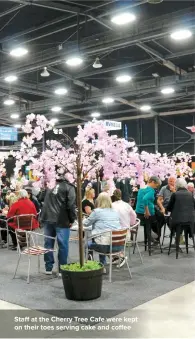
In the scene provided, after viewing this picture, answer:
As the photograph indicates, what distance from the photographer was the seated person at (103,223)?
5527 mm

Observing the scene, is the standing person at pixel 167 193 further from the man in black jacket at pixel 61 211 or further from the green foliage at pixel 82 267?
the green foliage at pixel 82 267

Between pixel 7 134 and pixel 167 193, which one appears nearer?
pixel 167 193

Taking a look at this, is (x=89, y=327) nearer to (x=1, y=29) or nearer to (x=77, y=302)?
(x=77, y=302)

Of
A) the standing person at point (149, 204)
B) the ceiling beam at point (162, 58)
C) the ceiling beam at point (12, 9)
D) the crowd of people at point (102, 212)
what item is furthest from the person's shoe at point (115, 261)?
the ceiling beam at point (162, 58)

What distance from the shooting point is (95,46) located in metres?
8.73

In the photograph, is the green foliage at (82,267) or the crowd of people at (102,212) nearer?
the green foliage at (82,267)

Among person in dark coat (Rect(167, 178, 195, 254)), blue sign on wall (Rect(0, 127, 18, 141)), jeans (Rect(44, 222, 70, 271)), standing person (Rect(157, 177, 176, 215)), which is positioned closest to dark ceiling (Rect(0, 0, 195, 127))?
blue sign on wall (Rect(0, 127, 18, 141))

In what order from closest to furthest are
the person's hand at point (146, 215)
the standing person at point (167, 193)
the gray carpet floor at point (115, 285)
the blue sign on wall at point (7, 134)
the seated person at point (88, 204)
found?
the gray carpet floor at point (115, 285)
the person's hand at point (146, 215)
the seated person at point (88, 204)
the standing person at point (167, 193)
the blue sign on wall at point (7, 134)

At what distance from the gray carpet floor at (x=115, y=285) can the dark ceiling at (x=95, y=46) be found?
13.4ft

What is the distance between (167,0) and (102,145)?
346cm

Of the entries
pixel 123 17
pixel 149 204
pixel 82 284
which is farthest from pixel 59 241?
pixel 123 17

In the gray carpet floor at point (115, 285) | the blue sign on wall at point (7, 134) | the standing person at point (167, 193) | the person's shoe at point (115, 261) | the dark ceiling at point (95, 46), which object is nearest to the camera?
the gray carpet floor at point (115, 285)

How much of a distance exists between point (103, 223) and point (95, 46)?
14.7 ft

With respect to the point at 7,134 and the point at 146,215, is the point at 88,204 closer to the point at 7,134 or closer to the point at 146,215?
the point at 146,215
